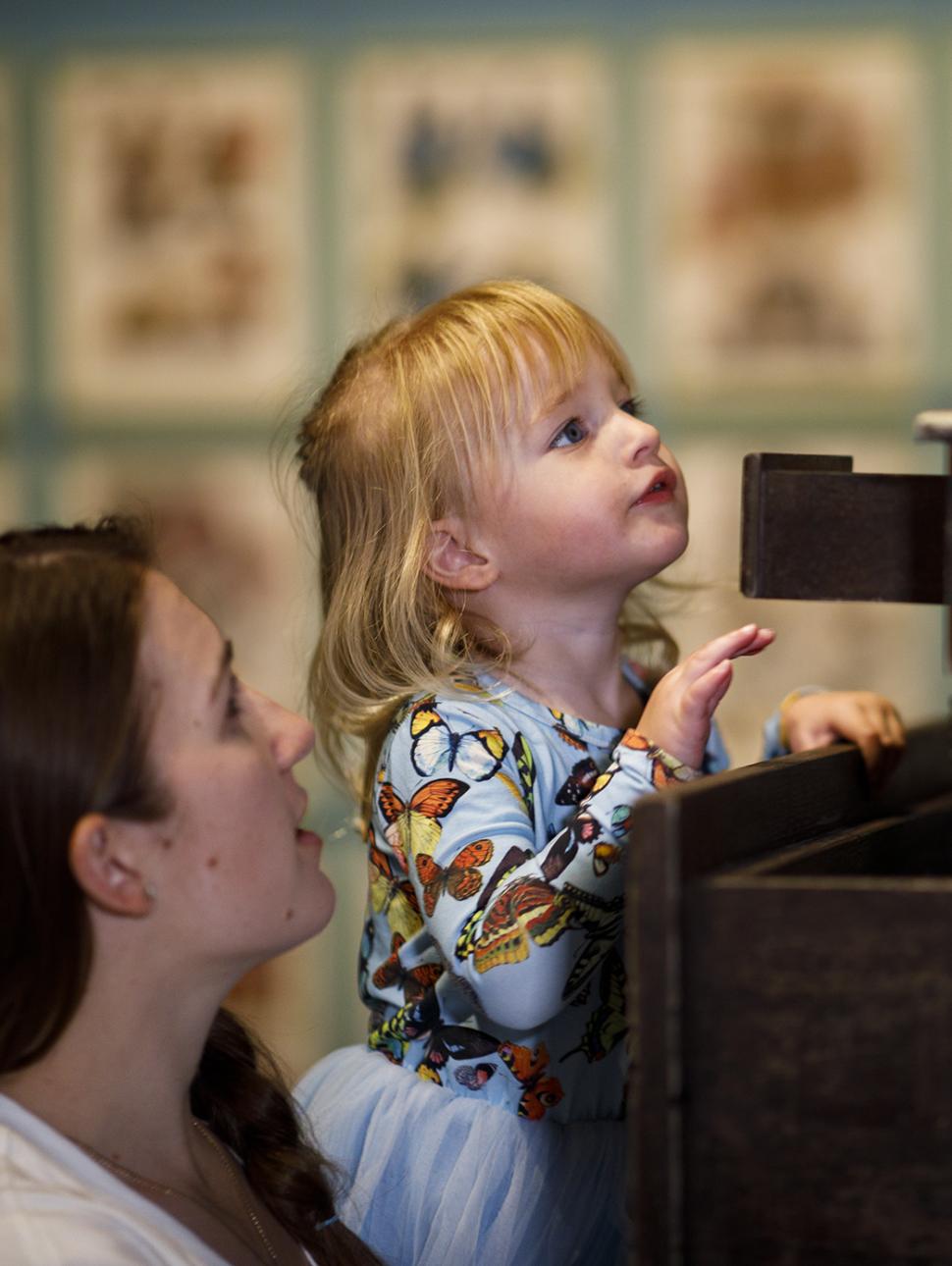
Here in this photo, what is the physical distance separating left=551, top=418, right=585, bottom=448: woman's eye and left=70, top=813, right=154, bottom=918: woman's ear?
2.35 ft

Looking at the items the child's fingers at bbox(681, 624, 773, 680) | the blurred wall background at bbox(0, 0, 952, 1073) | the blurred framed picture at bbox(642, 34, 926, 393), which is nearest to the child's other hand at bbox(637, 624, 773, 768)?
the child's fingers at bbox(681, 624, 773, 680)

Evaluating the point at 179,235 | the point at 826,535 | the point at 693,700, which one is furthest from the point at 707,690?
the point at 179,235

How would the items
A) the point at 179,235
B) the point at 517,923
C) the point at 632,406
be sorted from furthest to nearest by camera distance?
the point at 179,235 < the point at 632,406 < the point at 517,923

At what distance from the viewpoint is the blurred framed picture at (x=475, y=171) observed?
10.8 feet

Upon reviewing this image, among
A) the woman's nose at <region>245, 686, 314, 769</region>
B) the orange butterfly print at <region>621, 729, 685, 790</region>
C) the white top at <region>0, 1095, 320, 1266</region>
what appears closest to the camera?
the white top at <region>0, 1095, 320, 1266</region>

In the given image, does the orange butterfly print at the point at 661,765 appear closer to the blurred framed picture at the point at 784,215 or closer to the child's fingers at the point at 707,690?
the child's fingers at the point at 707,690

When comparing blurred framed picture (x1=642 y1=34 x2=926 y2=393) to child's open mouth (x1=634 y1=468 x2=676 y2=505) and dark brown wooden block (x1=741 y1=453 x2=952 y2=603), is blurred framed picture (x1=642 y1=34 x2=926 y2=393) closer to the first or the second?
child's open mouth (x1=634 y1=468 x2=676 y2=505)

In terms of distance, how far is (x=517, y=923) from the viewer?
1.27m

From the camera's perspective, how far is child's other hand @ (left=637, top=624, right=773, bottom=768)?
1327 mm

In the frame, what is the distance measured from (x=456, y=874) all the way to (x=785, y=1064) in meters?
0.56

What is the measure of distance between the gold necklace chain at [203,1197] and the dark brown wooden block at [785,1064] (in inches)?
16.4

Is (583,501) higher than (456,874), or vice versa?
(583,501)

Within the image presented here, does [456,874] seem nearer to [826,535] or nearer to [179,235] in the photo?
[826,535]

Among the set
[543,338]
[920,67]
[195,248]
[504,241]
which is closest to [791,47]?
[920,67]
